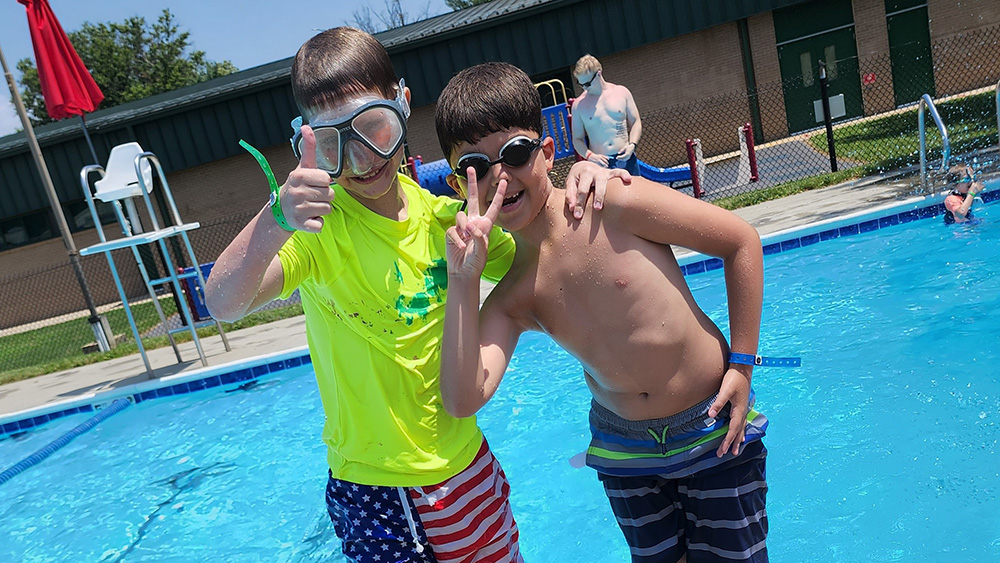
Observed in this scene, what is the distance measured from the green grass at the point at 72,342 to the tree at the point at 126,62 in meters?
27.9

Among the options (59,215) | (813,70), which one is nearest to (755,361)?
(59,215)

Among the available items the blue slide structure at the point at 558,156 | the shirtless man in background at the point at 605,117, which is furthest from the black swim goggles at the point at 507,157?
the blue slide structure at the point at 558,156

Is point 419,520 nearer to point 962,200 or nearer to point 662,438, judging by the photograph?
point 662,438

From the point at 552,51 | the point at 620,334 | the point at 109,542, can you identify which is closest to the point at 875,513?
the point at 620,334

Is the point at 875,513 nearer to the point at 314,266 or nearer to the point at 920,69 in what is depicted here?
the point at 314,266

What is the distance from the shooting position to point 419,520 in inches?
77.7

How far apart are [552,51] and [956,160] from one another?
9934 mm

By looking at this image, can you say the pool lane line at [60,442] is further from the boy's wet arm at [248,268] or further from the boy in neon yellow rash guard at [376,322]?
the boy's wet arm at [248,268]

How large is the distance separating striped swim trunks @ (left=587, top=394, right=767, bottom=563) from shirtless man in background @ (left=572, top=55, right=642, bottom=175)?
7159 millimetres

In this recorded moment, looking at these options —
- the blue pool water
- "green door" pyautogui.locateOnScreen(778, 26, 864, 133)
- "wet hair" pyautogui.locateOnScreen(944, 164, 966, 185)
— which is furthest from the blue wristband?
"green door" pyautogui.locateOnScreen(778, 26, 864, 133)

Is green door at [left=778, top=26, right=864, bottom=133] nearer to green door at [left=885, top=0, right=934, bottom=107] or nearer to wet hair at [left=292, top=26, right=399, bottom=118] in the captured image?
green door at [left=885, top=0, right=934, bottom=107]

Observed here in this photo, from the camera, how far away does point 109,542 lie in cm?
515

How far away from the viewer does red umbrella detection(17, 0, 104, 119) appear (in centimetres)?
827

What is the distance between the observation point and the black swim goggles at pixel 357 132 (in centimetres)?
177
